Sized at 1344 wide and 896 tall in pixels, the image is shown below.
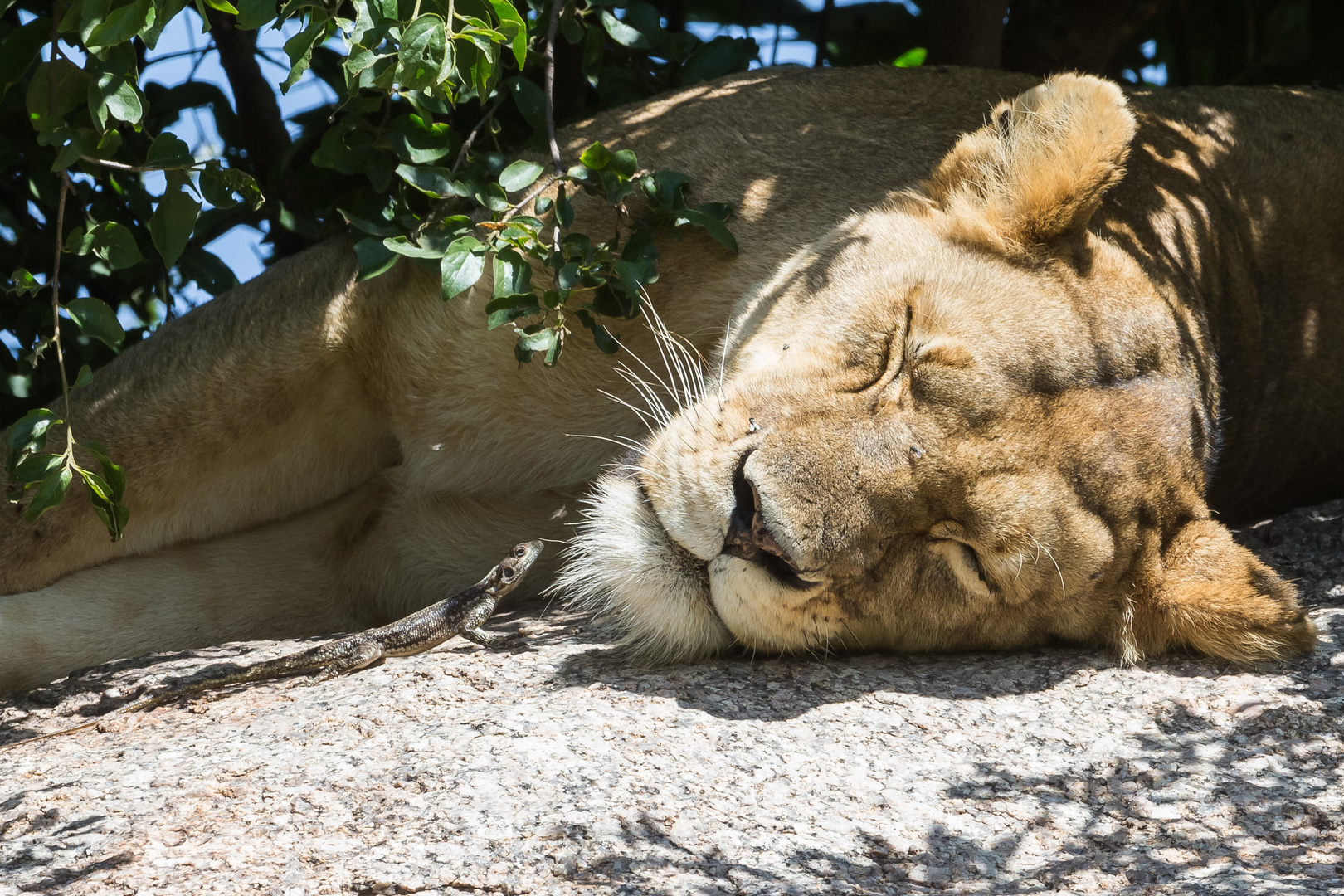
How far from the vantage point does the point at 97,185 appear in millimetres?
4230

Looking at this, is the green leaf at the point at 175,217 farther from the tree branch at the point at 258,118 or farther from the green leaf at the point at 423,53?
the tree branch at the point at 258,118

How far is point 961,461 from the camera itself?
282 cm

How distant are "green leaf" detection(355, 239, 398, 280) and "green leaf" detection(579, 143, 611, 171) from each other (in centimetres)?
57

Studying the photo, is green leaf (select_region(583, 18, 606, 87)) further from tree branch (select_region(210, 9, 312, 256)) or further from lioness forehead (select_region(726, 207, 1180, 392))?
tree branch (select_region(210, 9, 312, 256))

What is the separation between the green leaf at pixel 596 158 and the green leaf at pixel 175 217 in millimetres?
962

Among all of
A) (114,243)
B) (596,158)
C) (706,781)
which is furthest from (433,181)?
(706,781)

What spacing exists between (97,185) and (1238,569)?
12.3 feet

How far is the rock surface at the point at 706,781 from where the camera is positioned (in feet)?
6.83

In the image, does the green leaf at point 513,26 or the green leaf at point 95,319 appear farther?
the green leaf at point 95,319

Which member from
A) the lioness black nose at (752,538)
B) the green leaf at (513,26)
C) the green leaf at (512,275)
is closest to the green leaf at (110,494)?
the green leaf at (512,275)

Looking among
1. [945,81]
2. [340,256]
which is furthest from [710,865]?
[945,81]

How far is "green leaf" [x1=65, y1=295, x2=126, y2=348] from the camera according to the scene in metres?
2.98

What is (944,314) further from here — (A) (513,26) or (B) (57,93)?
(B) (57,93)

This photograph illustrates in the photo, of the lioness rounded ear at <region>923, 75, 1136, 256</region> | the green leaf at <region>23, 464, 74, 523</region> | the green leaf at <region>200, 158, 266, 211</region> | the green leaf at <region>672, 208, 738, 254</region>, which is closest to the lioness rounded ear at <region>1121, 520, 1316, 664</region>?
the lioness rounded ear at <region>923, 75, 1136, 256</region>
